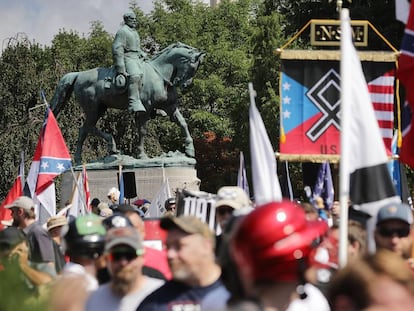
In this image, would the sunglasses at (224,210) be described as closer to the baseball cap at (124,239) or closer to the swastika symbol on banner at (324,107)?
the swastika symbol on banner at (324,107)

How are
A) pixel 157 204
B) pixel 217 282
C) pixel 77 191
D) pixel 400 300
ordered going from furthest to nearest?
pixel 157 204 < pixel 77 191 < pixel 217 282 < pixel 400 300

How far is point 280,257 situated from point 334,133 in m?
6.36

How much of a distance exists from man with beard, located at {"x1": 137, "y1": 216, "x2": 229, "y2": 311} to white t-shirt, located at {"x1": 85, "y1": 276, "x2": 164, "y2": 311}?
281 mm

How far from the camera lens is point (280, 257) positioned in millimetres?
3580

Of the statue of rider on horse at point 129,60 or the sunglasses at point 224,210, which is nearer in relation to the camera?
the sunglasses at point 224,210

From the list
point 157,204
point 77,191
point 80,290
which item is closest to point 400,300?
point 80,290

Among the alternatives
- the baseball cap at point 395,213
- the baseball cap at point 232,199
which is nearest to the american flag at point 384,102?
the baseball cap at point 232,199

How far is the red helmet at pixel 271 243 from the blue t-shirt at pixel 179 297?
1.55 metres

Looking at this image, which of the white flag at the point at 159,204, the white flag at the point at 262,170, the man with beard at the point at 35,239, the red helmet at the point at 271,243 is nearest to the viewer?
the red helmet at the point at 271,243

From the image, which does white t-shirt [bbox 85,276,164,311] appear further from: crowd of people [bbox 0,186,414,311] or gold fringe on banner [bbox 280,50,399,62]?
gold fringe on banner [bbox 280,50,399,62]

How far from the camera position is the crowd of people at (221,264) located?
3354mm

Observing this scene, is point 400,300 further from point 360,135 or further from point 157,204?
point 157,204

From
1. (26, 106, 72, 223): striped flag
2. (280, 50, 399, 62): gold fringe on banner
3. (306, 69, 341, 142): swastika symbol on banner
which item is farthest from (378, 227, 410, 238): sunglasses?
(26, 106, 72, 223): striped flag

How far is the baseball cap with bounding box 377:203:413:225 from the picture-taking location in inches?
249
